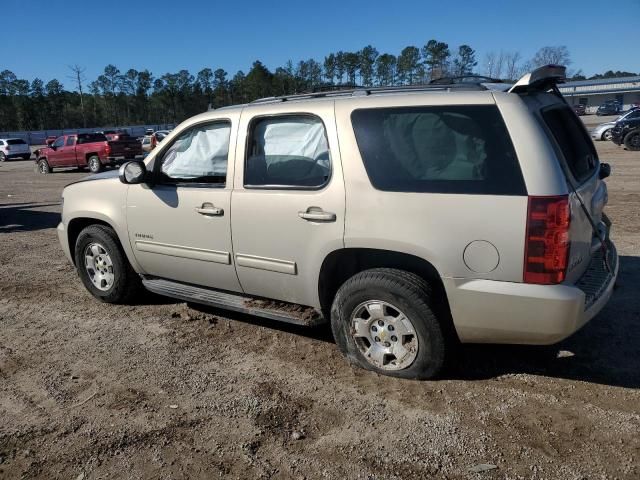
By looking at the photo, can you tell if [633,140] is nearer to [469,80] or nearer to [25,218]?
[469,80]

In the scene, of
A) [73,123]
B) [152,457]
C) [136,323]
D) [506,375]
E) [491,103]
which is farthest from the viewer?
[73,123]

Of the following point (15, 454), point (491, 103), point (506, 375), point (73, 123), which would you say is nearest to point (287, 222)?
point (491, 103)

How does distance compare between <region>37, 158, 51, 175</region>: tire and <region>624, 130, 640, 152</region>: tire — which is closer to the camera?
<region>624, 130, 640, 152</region>: tire

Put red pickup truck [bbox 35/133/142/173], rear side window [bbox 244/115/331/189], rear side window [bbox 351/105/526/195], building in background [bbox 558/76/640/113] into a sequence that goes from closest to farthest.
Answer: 1. rear side window [bbox 351/105/526/195]
2. rear side window [bbox 244/115/331/189]
3. red pickup truck [bbox 35/133/142/173]
4. building in background [bbox 558/76/640/113]

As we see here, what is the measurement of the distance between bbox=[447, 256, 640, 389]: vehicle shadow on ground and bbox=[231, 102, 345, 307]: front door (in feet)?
4.07

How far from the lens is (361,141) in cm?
367

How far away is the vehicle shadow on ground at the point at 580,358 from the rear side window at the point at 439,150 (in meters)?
1.30

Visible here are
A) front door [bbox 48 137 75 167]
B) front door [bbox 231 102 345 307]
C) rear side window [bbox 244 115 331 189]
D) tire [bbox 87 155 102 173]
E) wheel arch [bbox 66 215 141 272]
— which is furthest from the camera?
front door [bbox 48 137 75 167]

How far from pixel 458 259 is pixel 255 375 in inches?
65.9

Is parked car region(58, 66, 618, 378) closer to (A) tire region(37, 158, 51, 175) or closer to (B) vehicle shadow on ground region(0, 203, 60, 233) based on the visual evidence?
(B) vehicle shadow on ground region(0, 203, 60, 233)

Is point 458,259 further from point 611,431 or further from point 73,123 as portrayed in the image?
point 73,123

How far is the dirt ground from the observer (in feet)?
9.61

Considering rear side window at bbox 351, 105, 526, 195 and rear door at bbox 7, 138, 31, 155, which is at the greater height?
rear side window at bbox 351, 105, 526, 195

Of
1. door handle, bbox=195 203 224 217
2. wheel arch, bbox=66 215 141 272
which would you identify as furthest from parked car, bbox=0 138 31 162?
door handle, bbox=195 203 224 217
